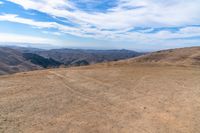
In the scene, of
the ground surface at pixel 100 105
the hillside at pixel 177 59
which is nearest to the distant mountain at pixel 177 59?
the hillside at pixel 177 59

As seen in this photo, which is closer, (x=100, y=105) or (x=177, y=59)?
(x=100, y=105)

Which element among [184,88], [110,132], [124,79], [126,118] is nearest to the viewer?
[110,132]

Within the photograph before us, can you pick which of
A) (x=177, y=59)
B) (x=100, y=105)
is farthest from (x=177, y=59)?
(x=100, y=105)

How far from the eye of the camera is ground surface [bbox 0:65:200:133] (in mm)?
11031

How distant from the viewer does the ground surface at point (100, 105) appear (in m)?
11.0

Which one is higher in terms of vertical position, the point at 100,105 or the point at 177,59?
the point at 177,59

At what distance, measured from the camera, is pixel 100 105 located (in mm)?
14445

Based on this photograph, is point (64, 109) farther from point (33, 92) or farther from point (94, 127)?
point (33, 92)

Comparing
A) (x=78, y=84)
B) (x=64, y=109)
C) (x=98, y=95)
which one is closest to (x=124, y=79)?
(x=78, y=84)

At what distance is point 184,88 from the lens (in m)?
19.5

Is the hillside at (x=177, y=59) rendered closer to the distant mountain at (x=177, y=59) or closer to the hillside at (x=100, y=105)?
the distant mountain at (x=177, y=59)

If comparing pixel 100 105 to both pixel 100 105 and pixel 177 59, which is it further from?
pixel 177 59

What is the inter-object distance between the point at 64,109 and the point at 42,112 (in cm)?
114

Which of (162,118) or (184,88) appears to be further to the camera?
(184,88)
